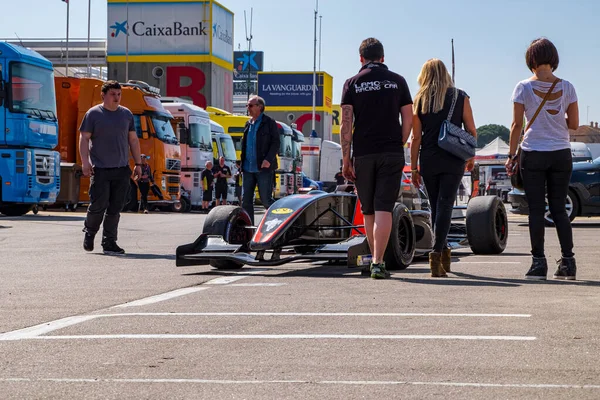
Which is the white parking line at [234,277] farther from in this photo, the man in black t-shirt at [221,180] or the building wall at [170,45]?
the building wall at [170,45]

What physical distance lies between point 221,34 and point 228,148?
113ft

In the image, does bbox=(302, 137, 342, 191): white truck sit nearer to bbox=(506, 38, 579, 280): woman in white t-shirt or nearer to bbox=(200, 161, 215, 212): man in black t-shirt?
bbox=(200, 161, 215, 212): man in black t-shirt

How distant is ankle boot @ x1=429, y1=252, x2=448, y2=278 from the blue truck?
16.4 metres

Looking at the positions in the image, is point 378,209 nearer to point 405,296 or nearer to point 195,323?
point 405,296

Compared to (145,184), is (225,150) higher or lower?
higher

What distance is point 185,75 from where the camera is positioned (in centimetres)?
7312

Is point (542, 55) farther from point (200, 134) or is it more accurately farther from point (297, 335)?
point (200, 134)

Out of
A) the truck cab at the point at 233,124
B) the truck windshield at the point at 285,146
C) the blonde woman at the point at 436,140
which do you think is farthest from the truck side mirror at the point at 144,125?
the blonde woman at the point at 436,140

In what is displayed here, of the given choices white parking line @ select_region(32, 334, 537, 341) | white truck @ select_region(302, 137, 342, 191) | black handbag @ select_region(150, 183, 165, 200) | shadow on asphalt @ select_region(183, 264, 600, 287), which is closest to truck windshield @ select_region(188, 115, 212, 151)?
black handbag @ select_region(150, 183, 165, 200)

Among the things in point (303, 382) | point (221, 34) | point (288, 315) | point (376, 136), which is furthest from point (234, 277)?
point (221, 34)

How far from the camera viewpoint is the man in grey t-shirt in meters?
13.1

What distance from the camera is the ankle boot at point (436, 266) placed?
952cm

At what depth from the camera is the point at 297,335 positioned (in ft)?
19.3

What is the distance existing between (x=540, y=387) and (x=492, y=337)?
1263 mm
